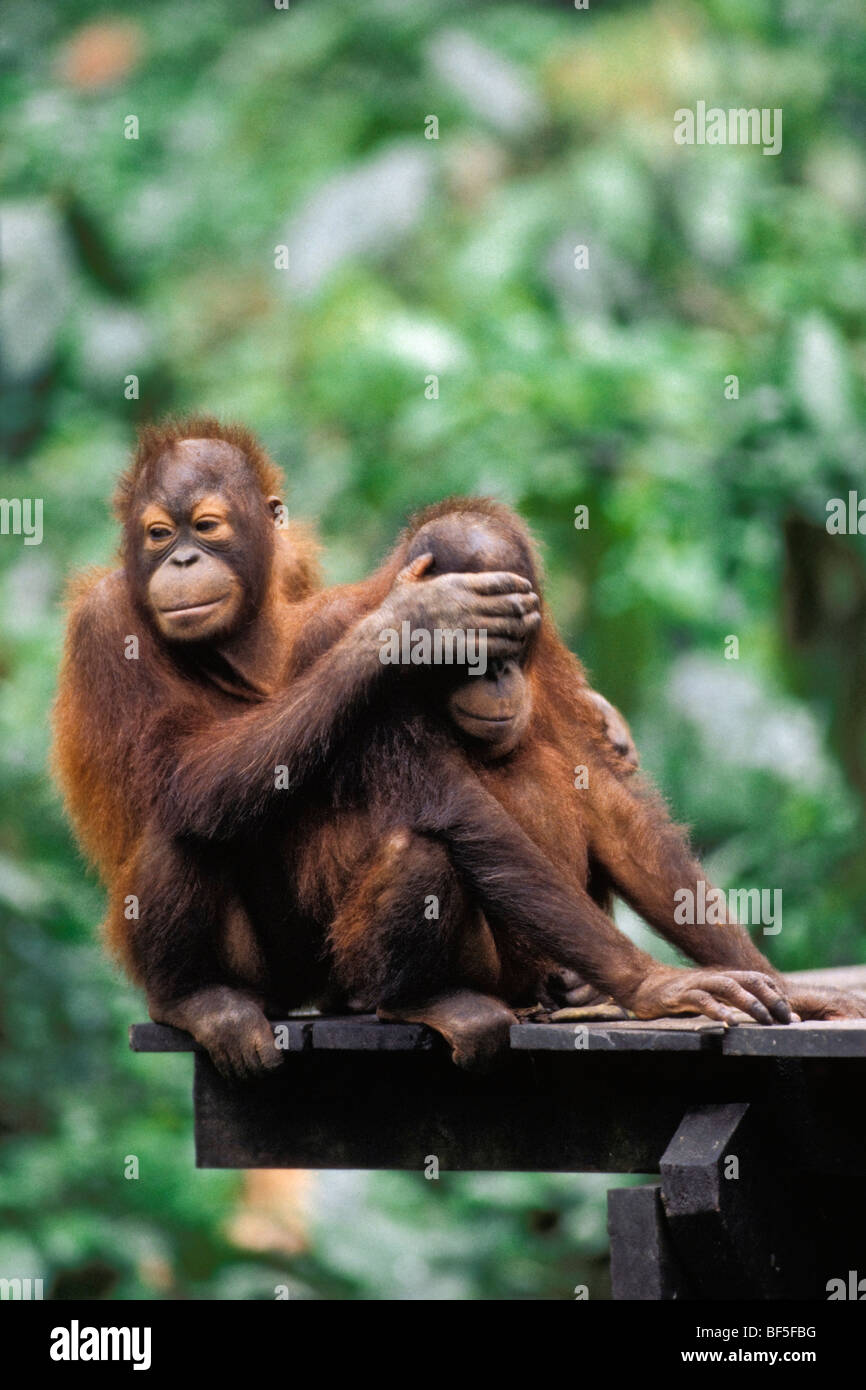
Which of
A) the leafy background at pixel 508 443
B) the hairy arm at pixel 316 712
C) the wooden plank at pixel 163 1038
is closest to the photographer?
the hairy arm at pixel 316 712

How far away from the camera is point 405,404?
705cm

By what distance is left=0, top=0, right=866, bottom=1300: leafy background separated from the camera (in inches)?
260

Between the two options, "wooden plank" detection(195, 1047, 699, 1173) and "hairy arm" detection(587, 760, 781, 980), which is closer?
"wooden plank" detection(195, 1047, 699, 1173)

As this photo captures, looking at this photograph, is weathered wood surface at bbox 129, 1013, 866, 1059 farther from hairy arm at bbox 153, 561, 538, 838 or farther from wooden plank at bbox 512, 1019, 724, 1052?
hairy arm at bbox 153, 561, 538, 838

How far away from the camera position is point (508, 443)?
21.9 ft

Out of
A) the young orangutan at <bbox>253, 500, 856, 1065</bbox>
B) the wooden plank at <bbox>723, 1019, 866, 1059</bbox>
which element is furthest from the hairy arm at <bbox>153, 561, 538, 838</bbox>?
the wooden plank at <bbox>723, 1019, 866, 1059</bbox>

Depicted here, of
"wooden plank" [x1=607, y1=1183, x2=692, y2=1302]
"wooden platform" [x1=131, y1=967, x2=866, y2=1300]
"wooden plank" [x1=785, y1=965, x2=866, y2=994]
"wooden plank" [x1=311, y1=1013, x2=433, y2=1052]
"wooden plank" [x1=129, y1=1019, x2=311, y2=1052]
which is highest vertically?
"wooden plank" [x1=785, y1=965, x2=866, y2=994]

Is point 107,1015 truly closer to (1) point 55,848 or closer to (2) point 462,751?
(1) point 55,848

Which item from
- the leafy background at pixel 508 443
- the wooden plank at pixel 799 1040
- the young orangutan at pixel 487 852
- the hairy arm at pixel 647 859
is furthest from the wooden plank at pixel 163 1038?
the leafy background at pixel 508 443

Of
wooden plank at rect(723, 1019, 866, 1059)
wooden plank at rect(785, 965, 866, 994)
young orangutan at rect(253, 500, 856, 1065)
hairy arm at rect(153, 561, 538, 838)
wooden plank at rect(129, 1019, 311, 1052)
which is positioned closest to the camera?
wooden plank at rect(723, 1019, 866, 1059)

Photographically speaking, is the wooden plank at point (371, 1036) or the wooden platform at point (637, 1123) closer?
the wooden platform at point (637, 1123)

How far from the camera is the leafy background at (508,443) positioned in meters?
6.61

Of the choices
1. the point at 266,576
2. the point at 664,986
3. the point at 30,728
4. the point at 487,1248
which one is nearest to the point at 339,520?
the point at 30,728

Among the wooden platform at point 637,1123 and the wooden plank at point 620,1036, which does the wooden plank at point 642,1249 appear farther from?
the wooden plank at point 620,1036
